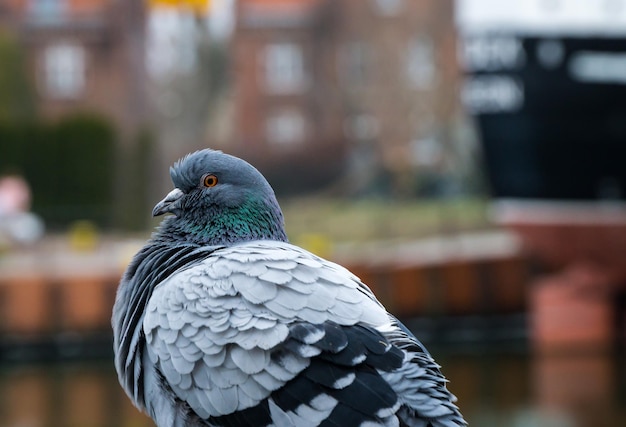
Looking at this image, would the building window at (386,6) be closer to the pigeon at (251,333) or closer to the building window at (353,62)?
the building window at (353,62)

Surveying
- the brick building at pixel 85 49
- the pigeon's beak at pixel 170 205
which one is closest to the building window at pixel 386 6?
the brick building at pixel 85 49

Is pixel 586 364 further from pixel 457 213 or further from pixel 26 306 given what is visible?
pixel 457 213

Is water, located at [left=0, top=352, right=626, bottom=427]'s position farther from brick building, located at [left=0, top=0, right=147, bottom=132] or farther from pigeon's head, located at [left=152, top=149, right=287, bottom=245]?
brick building, located at [left=0, top=0, right=147, bottom=132]

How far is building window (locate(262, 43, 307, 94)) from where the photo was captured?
44219 millimetres

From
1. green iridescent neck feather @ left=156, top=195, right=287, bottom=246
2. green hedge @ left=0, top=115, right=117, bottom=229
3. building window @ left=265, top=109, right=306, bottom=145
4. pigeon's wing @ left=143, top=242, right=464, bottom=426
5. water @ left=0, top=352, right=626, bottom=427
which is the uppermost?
green iridescent neck feather @ left=156, top=195, right=287, bottom=246

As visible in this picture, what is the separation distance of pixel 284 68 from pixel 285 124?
2.19m

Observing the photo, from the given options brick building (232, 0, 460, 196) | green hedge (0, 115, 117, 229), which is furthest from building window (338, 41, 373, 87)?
green hedge (0, 115, 117, 229)

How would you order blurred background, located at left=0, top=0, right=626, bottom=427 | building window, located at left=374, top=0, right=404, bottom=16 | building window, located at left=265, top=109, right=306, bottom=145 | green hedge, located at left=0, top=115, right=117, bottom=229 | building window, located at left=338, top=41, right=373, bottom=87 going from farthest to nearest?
1. building window, located at left=265, top=109, right=306, bottom=145
2. building window, located at left=374, top=0, right=404, bottom=16
3. building window, located at left=338, top=41, right=373, bottom=87
4. green hedge, located at left=0, top=115, right=117, bottom=229
5. blurred background, located at left=0, top=0, right=626, bottom=427

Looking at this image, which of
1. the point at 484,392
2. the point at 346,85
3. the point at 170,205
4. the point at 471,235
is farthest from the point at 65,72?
the point at 170,205

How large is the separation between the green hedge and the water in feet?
28.5

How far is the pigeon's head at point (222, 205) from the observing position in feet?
13.1

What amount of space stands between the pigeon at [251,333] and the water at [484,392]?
21.5 feet

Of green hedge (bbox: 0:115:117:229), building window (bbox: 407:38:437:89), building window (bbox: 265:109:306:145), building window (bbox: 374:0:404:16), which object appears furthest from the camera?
building window (bbox: 265:109:306:145)

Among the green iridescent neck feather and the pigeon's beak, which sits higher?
the pigeon's beak
